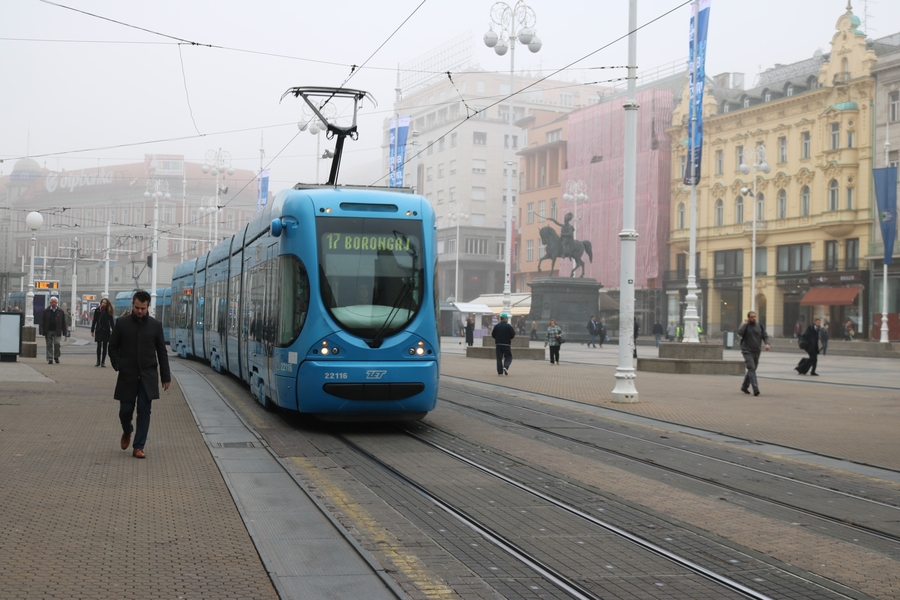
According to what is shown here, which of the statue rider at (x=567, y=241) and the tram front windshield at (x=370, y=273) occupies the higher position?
the statue rider at (x=567, y=241)

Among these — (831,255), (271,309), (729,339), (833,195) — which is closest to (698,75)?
(271,309)

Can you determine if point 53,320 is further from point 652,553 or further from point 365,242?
point 652,553

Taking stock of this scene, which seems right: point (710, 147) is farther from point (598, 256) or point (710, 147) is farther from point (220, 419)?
point (220, 419)

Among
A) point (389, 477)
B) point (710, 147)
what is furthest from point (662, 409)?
point (710, 147)

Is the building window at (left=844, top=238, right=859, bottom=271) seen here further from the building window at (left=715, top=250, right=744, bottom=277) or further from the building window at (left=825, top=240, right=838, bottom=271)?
the building window at (left=715, top=250, right=744, bottom=277)

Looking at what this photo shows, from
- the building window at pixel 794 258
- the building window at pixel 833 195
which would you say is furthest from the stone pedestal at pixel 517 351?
the building window at pixel 794 258

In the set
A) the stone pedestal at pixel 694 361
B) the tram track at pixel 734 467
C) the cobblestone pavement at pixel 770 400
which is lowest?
the cobblestone pavement at pixel 770 400

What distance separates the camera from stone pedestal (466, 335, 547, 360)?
3662 centimetres

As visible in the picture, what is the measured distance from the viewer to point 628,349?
60.2 feet

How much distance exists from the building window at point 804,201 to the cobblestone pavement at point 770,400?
100ft

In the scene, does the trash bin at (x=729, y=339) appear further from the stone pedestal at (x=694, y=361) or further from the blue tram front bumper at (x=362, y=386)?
the blue tram front bumper at (x=362, y=386)

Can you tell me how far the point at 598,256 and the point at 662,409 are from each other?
199 feet

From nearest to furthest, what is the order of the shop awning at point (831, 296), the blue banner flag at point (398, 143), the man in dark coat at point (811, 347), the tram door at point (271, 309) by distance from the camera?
the tram door at point (271, 309), the man in dark coat at point (811, 347), the blue banner flag at point (398, 143), the shop awning at point (831, 296)

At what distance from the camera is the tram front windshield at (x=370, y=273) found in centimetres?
1252
